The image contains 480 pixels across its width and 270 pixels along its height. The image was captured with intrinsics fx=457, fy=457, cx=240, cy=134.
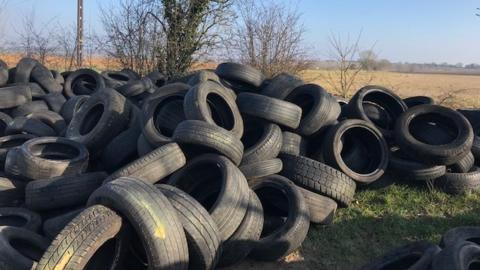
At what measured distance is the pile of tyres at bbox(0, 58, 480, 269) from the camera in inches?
161

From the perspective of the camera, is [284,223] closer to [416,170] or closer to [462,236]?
[462,236]

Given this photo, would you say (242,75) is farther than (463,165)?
Yes

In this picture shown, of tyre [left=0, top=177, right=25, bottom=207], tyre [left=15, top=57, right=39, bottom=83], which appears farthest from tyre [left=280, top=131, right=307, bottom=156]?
tyre [left=15, top=57, right=39, bottom=83]

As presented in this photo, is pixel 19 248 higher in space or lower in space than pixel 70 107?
lower

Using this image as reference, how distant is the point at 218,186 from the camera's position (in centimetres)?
594

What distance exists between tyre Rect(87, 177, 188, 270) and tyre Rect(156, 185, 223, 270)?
16 cm

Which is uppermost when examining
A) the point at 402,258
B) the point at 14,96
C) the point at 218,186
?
the point at 14,96

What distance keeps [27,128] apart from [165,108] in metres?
2.50

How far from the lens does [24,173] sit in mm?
5852

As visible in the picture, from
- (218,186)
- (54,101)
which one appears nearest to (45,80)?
(54,101)

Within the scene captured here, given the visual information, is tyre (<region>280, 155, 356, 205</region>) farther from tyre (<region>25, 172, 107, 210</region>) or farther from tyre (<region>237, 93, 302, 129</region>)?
tyre (<region>25, 172, 107, 210</region>)

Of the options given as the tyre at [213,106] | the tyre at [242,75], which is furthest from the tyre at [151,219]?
the tyre at [242,75]

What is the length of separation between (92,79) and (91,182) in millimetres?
6031

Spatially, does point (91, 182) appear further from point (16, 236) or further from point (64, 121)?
point (64, 121)
